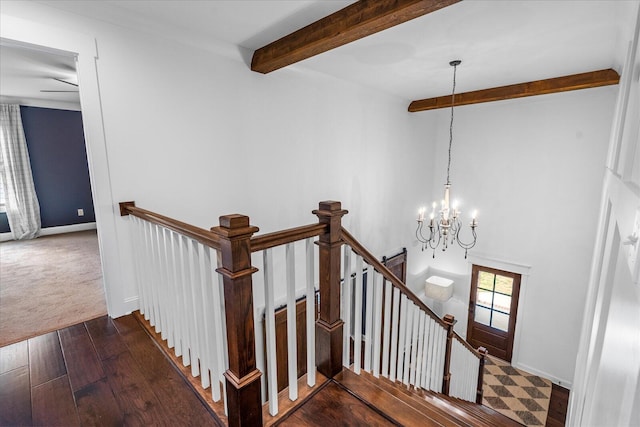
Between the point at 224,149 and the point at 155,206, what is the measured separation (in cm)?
79

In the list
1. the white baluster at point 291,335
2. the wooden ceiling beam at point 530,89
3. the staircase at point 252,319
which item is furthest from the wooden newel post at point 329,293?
the wooden ceiling beam at point 530,89

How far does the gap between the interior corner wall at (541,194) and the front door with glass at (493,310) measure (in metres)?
0.15

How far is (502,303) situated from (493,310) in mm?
219

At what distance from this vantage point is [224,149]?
9.17 ft

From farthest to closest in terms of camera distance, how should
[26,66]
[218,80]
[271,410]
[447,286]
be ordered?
[447,286] → [26,66] → [218,80] → [271,410]

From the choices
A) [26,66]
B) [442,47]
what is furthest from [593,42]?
[26,66]

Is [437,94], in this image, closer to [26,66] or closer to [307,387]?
[307,387]

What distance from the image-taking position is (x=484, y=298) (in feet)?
19.0

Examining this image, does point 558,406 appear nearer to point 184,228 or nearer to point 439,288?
point 439,288

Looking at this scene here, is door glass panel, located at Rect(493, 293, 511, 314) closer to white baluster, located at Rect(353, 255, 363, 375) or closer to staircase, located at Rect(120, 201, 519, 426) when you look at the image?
staircase, located at Rect(120, 201, 519, 426)

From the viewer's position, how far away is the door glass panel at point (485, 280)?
5680 mm

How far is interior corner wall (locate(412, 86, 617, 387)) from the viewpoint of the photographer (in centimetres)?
446

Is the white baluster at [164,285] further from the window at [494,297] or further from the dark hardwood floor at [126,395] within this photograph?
the window at [494,297]

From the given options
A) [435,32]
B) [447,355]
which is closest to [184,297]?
[435,32]
